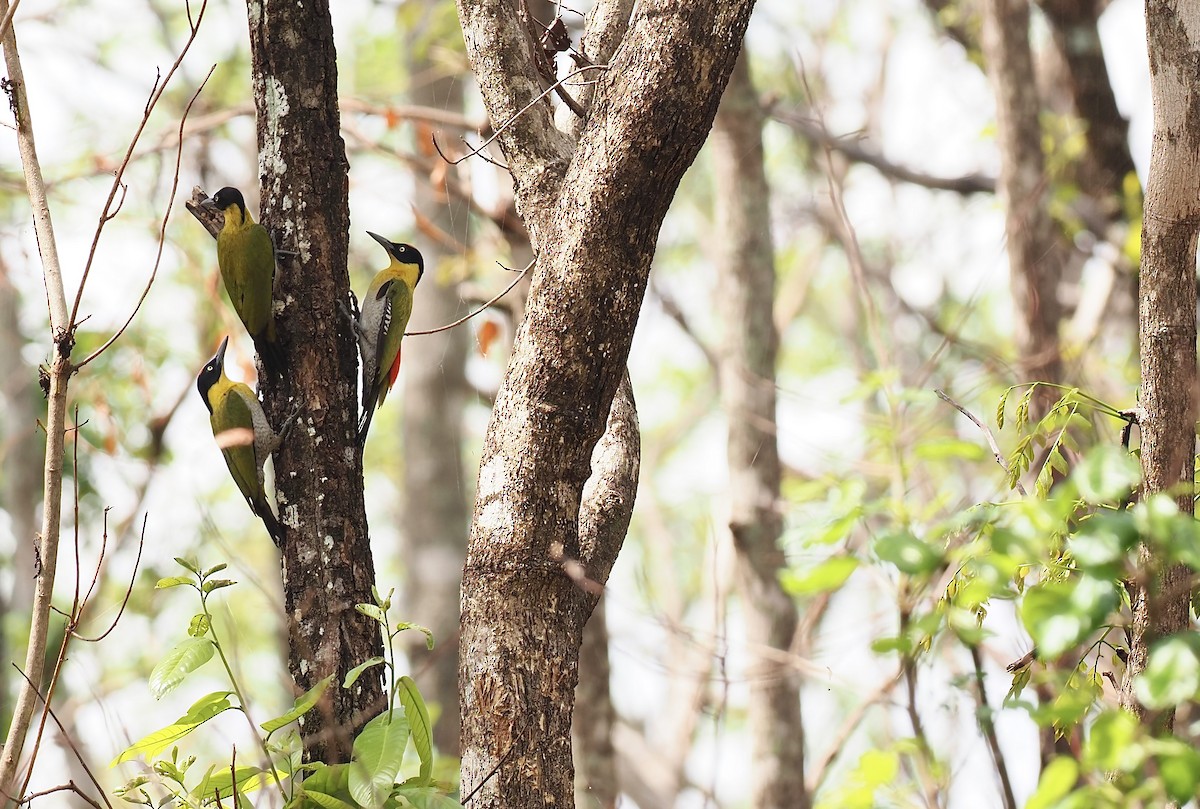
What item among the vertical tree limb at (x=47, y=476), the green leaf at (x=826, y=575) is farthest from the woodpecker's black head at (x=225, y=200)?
the green leaf at (x=826, y=575)

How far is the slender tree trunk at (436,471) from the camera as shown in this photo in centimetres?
762

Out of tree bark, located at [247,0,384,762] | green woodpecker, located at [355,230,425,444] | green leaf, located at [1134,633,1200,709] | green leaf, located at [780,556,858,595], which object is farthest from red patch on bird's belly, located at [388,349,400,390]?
green leaf, located at [1134,633,1200,709]

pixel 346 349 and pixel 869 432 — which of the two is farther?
pixel 869 432

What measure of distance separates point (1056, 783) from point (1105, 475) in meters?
0.35

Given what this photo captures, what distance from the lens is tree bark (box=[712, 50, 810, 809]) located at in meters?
4.84

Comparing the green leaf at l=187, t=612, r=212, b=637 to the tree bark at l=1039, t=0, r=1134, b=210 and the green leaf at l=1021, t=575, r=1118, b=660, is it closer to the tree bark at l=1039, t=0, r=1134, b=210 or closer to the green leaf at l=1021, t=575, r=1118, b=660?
the green leaf at l=1021, t=575, r=1118, b=660

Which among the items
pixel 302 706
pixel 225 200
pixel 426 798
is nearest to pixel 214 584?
pixel 302 706

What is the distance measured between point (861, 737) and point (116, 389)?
907 cm

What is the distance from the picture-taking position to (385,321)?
11.2 feet

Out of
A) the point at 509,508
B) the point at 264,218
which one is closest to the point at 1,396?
the point at 264,218

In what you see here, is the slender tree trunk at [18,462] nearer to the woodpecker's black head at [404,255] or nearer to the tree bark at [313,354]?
the woodpecker's black head at [404,255]

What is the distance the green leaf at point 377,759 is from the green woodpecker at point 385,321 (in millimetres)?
984

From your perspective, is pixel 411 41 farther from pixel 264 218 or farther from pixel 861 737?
pixel 861 737

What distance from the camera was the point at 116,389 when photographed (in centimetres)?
707
